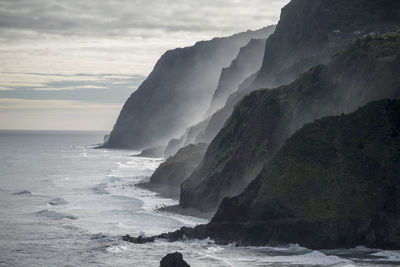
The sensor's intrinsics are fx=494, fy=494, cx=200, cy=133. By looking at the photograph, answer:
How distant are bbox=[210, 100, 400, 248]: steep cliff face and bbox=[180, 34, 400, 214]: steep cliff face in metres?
6.75

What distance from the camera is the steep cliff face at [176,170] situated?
246 ft

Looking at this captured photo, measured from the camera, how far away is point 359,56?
53875mm

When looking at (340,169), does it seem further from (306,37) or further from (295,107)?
(306,37)

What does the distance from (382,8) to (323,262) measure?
57.6 m

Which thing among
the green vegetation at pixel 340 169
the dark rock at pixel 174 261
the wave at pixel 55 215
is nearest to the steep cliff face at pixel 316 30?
the green vegetation at pixel 340 169

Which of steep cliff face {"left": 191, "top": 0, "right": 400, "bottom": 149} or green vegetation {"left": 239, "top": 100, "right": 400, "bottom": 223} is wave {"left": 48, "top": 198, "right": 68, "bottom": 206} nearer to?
green vegetation {"left": 239, "top": 100, "right": 400, "bottom": 223}

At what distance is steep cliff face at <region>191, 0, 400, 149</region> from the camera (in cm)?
7601

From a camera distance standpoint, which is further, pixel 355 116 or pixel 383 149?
pixel 355 116

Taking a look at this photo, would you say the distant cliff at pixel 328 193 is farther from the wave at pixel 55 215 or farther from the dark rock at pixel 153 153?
the dark rock at pixel 153 153

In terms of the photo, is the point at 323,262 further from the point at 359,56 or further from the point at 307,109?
the point at 359,56

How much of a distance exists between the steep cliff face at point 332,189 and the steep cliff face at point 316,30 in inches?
1254

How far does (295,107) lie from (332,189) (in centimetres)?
1610

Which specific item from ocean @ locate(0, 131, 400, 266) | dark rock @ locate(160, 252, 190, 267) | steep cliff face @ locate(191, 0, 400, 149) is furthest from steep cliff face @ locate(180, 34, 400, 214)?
dark rock @ locate(160, 252, 190, 267)

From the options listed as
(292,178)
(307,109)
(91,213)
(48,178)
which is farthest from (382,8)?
(48,178)
